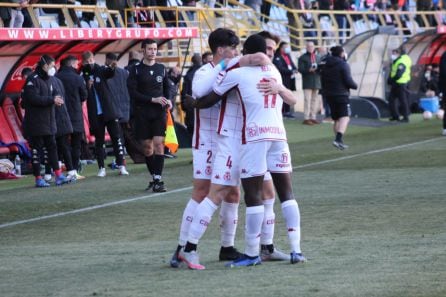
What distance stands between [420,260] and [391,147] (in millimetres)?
14078

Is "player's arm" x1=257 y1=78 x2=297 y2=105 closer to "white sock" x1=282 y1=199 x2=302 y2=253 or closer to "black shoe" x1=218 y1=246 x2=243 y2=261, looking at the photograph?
"white sock" x1=282 y1=199 x2=302 y2=253

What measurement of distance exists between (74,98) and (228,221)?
10292 millimetres

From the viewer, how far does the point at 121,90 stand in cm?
2081

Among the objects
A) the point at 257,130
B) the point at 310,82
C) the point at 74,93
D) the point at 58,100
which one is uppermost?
the point at 257,130

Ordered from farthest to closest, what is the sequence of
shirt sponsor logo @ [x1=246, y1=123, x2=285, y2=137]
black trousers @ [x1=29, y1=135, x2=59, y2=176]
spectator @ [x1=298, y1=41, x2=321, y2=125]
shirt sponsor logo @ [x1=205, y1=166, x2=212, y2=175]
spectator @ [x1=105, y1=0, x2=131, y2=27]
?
spectator @ [x1=298, y1=41, x2=321, y2=125] → spectator @ [x1=105, y1=0, x2=131, y2=27] → black trousers @ [x1=29, y1=135, x2=59, y2=176] → shirt sponsor logo @ [x1=205, y1=166, x2=212, y2=175] → shirt sponsor logo @ [x1=246, y1=123, x2=285, y2=137]

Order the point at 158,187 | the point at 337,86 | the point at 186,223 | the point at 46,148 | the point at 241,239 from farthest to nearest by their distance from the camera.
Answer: the point at 337,86
the point at 46,148
the point at 158,187
the point at 241,239
the point at 186,223

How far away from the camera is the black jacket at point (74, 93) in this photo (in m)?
19.9

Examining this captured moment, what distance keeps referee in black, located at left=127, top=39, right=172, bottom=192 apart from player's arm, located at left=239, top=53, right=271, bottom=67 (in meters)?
7.13

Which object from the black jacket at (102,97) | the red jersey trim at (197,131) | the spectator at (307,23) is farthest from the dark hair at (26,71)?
the spectator at (307,23)

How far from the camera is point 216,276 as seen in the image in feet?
30.7

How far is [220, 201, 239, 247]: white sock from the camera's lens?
33.1ft

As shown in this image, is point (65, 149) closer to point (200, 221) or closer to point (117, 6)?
point (117, 6)

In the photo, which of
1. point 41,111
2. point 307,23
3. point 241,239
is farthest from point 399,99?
point 241,239

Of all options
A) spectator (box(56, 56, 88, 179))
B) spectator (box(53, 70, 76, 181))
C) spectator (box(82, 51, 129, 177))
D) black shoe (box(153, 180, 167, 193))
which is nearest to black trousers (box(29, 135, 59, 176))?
spectator (box(53, 70, 76, 181))
